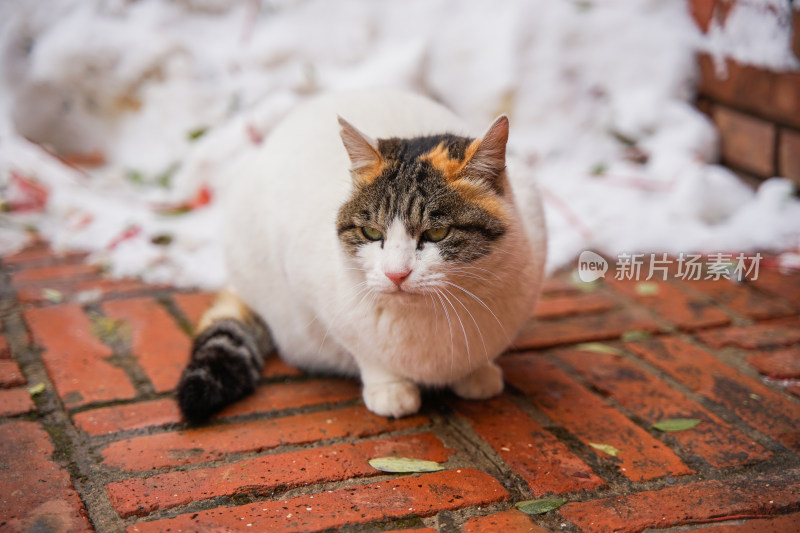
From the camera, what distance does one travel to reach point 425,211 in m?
1.60

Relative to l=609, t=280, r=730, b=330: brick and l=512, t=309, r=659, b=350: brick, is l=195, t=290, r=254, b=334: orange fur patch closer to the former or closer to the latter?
l=512, t=309, r=659, b=350: brick

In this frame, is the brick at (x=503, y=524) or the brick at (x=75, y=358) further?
the brick at (x=75, y=358)

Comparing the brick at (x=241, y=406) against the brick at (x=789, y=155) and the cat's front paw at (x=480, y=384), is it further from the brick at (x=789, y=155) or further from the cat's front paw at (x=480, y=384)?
the brick at (x=789, y=155)

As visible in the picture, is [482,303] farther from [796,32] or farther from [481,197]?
[796,32]

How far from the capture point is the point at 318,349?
7.02 feet

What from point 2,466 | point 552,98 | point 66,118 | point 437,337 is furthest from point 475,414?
point 66,118

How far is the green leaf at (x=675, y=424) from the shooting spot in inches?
74.3

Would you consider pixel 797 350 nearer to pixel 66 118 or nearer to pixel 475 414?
pixel 475 414

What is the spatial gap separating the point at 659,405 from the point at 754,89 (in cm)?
194

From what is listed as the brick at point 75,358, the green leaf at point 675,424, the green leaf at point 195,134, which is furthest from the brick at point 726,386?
the green leaf at point 195,134

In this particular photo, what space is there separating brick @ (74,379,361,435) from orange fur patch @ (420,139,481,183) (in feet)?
2.50

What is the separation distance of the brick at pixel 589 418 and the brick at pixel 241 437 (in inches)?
14.8

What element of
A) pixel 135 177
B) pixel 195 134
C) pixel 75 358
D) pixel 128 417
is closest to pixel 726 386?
pixel 128 417

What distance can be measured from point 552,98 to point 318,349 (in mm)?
2112
